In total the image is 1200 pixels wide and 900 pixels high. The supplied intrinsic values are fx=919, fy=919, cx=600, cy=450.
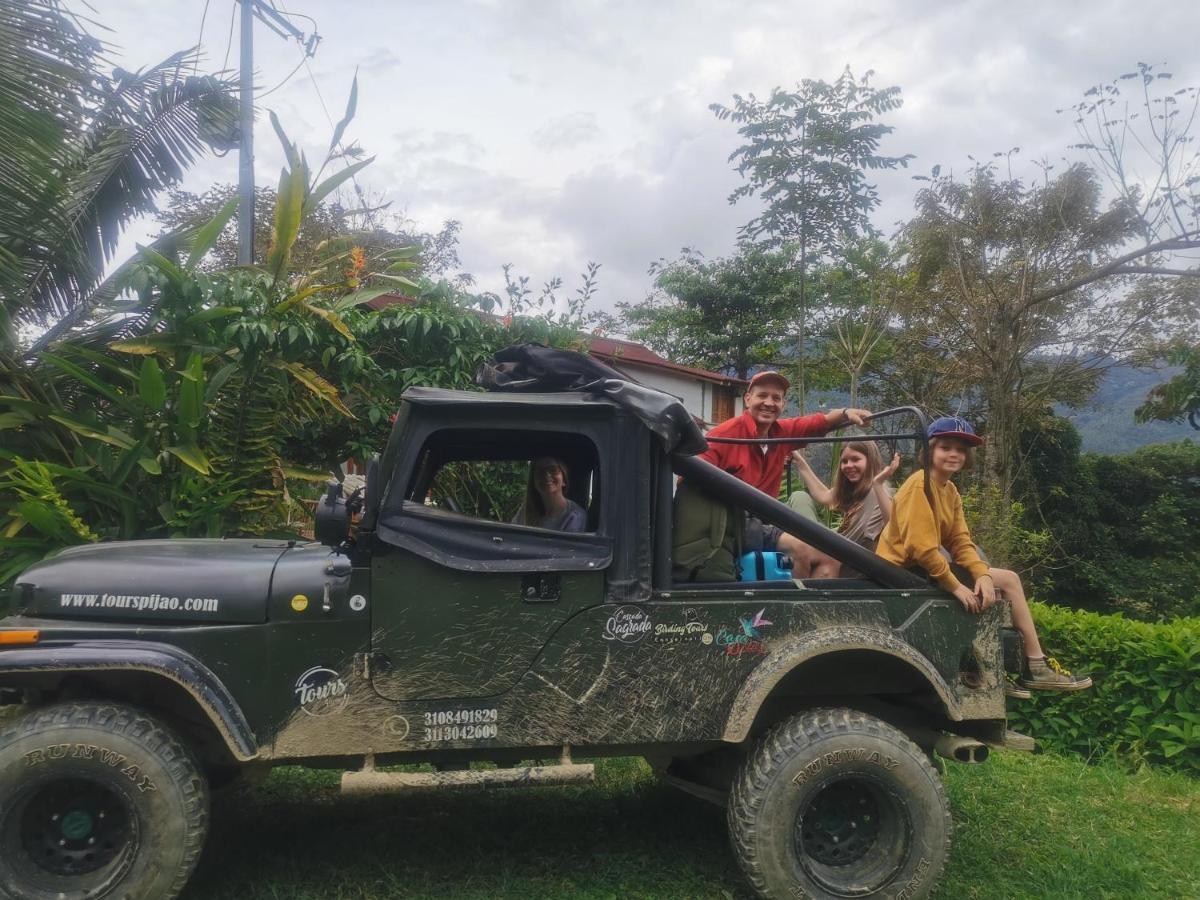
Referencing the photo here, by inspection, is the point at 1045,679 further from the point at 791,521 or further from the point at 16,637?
the point at 16,637

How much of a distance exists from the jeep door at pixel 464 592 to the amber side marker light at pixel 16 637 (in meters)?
1.15

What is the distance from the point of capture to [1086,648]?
19.6ft

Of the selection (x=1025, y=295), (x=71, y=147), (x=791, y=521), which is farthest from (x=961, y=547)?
(x=1025, y=295)

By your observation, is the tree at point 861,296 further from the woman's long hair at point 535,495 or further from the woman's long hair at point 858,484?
the woman's long hair at point 535,495

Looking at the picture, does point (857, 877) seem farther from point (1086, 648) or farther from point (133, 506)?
point (133, 506)

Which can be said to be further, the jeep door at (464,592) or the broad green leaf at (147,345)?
the broad green leaf at (147,345)

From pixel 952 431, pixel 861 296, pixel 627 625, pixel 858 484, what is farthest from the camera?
pixel 861 296

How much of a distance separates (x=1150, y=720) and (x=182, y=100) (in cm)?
804

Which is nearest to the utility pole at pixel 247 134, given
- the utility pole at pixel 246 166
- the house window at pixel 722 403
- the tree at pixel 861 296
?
the utility pole at pixel 246 166

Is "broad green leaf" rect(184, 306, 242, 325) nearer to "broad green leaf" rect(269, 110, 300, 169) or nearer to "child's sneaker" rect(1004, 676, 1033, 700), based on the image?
"broad green leaf" rect(269, 110, 300, 169)

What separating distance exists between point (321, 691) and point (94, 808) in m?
0.86

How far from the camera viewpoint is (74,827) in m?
3.17

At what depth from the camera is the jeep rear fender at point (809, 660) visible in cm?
350

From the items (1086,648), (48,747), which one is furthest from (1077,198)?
(48,747)
